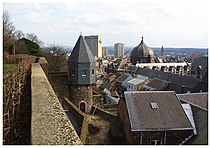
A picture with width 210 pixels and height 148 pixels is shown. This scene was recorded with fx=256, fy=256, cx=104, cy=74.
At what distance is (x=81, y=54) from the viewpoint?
17.8 m

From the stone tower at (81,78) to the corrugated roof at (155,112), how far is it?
18.5 feet

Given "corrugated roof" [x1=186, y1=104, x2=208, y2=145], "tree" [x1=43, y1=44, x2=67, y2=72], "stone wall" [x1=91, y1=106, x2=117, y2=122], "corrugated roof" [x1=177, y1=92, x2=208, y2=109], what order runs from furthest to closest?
"tree" [x1=43, y1=44, x2=67, y2=72]
"stone wall" [x1=91, y1=106, x2=117, y2=122]
"corrugated roof" [x1=177, y1=92, x2=208, y2=109]
"corrugated roof" [x1=186, y1=104, x2=208, y2=145]

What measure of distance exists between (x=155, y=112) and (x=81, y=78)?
732 centimetres

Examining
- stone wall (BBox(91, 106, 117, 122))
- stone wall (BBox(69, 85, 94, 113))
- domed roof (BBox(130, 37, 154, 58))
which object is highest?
domed roof (BBox(130, 37, 154, 58))

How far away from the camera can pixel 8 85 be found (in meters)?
6.14

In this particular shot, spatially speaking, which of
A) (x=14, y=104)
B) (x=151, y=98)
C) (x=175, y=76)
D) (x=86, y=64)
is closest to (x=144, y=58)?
(x=175, y=76)

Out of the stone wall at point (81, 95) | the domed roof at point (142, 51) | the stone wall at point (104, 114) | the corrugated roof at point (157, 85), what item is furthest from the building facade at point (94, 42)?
the stone wall at point (104, 114)

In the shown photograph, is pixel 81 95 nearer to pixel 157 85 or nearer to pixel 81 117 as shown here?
pixel 81 117

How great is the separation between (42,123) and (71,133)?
58 cm

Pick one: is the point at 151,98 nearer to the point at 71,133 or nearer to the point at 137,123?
the point at 137,123

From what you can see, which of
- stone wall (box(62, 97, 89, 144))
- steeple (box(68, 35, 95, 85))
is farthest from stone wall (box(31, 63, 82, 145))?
steeple (box(68, 35, 95, 85))

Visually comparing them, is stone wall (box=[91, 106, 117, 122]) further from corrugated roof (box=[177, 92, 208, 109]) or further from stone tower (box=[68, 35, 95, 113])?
corrugated roof (box=[177, 92, 208, 109])

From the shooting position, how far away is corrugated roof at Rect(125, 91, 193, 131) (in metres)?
11.0

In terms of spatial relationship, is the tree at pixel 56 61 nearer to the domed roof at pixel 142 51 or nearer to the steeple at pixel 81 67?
the steeple at pixel 81 67
